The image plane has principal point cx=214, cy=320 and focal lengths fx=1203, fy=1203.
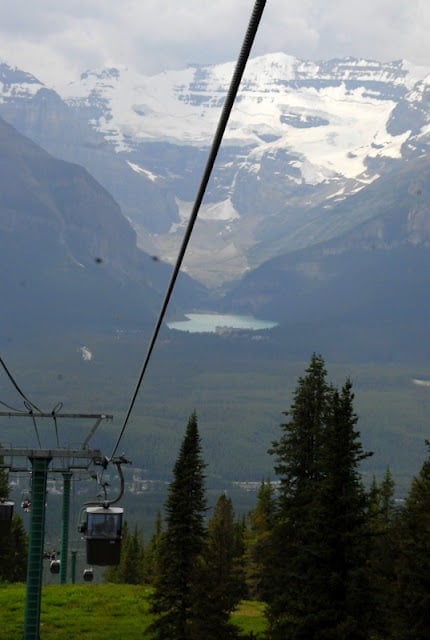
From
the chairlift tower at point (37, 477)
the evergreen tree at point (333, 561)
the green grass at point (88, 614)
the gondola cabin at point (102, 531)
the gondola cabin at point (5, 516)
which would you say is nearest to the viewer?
the gondola cabin at point (102, 531)

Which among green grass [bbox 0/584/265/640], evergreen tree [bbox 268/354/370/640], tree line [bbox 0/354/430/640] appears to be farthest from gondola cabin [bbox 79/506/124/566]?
green grass [bbox 0/584/265/640]

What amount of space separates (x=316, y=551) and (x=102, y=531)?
536 inches

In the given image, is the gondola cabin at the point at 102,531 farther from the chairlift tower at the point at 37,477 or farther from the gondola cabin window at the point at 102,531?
the chairlift tower at the point at 37,477

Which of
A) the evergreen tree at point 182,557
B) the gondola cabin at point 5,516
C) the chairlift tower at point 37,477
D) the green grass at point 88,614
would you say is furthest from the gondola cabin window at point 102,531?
the green grass at point 88,614

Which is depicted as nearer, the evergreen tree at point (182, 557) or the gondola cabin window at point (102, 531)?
the gondola cabin window at point (102, 531)

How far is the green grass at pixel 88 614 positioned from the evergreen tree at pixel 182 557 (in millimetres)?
4175

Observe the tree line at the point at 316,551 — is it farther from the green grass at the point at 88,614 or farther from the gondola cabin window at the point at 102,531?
the gondola cabin window at the point at 102,531

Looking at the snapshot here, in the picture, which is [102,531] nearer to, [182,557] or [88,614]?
[182,557]

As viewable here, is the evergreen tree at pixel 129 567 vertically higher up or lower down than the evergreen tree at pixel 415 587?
higher up

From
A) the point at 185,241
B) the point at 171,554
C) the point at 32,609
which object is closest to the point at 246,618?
the point at 171,554

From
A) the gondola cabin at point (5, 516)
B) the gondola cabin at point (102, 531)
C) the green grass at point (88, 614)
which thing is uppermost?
the gondola cabin at point (5, 516)

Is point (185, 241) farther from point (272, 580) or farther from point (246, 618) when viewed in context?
point (246, 618)

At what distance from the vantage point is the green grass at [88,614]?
62.5m

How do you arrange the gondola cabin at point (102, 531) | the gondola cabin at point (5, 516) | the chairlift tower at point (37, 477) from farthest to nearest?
the gondola cabin at point (5, 516), the chairlift tower at point (37, 477), the gondola cabin at point (102, 531)
